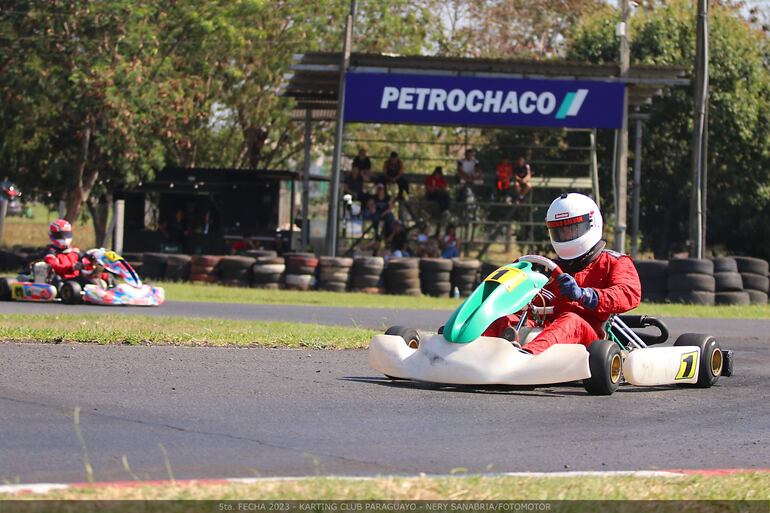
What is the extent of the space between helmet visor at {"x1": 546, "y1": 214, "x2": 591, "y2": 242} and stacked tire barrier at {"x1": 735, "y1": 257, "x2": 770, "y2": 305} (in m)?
12.8

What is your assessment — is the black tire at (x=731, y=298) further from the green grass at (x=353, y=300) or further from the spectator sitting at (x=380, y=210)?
the spectator sitting at (x=380, y=210)

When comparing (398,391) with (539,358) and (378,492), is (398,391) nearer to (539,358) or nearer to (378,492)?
(539,358)

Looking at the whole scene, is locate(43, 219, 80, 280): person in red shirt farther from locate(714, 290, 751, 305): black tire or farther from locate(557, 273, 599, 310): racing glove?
locate(557, 273, 599, 310): racing glove

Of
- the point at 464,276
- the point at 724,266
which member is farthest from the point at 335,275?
the point at 724,266

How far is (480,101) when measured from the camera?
74.4 feet

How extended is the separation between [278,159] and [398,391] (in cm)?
3281

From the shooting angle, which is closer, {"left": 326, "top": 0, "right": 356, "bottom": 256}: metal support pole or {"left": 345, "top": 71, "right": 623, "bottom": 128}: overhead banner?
{"left": 326, "top": 0, "right": 356, "bottom": 256}: metal support pole

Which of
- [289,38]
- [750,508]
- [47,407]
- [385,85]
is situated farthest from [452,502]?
[289,38]

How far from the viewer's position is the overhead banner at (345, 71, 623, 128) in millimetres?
22531

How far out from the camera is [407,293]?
21.1 metres

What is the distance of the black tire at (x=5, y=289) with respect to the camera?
17041 mm

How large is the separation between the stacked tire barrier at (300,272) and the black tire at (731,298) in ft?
22.8

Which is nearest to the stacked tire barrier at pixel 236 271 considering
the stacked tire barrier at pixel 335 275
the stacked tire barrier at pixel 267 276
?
the stacked tire barrier at pixel 267 276

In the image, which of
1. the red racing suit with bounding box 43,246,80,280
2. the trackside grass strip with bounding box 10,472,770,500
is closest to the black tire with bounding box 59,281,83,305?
the red racing suit with bounding box 43,246,80,280
